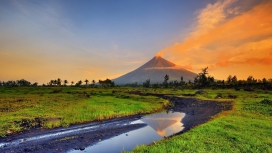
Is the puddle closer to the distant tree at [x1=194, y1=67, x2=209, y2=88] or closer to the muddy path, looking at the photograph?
the muddy path

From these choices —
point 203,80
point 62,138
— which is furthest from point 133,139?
point 203,80

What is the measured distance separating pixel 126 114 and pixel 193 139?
47.6ft

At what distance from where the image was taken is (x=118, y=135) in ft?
54.9

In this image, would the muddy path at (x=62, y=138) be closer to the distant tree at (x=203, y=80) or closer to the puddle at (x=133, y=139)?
the puddle at (x=133, y=139)

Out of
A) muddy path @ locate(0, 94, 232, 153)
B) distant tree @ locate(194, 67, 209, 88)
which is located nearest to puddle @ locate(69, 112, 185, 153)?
muddy path @ locate(0, 94, 232, 153)

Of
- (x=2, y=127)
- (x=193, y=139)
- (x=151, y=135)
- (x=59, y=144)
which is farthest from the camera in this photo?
(x=151, y=135)

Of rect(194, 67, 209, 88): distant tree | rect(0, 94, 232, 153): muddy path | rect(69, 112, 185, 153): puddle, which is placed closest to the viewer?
rect(0, 94, 232, 153): muddy path

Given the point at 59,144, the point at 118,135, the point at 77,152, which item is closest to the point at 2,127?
the point at 59,144

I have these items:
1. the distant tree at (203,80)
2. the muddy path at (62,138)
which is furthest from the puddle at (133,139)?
the distant tree at (203,80)

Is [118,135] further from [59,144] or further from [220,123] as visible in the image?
[220,123]

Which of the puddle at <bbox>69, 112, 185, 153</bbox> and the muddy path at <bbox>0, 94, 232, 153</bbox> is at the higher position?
the muddy path at <bbox>0, 94, 232, 153</bbox>

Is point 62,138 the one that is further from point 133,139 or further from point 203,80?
point 203,80

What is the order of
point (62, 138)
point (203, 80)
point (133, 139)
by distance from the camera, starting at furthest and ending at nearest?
point (203, 80) → point (133, 139) → point (62, 138)

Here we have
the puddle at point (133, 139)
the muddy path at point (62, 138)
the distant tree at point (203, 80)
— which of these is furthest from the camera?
the distant tree at point (203, 80)
